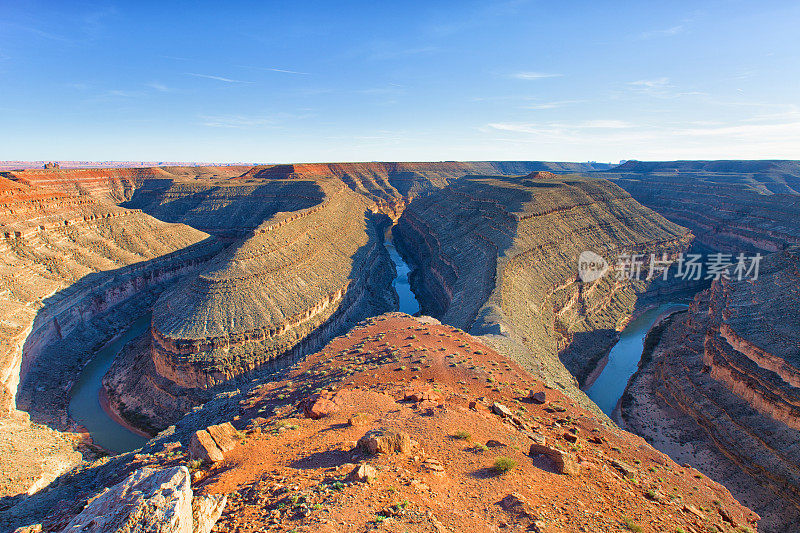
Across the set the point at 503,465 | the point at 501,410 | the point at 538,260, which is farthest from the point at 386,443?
the point at 538,260

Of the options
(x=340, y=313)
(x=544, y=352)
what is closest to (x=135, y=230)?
(x=340, y=313)

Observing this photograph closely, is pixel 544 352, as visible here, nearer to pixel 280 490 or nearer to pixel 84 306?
pixel 280 490

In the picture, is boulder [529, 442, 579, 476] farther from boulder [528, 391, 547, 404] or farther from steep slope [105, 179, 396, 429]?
steep slope [105, 179, 396, 429]

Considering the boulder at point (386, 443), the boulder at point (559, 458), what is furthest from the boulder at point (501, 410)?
the boulder at point (386, 443)

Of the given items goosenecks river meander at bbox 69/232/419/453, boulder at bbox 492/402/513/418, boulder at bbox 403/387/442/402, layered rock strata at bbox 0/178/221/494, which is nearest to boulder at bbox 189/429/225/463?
boulder at bbox 403/387/442/402

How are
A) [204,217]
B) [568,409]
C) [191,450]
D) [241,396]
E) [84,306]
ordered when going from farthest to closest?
[204,217] < [84,306] < [241,396] < [568,409] < [191,450]

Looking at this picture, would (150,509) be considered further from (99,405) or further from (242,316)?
(99,405)
